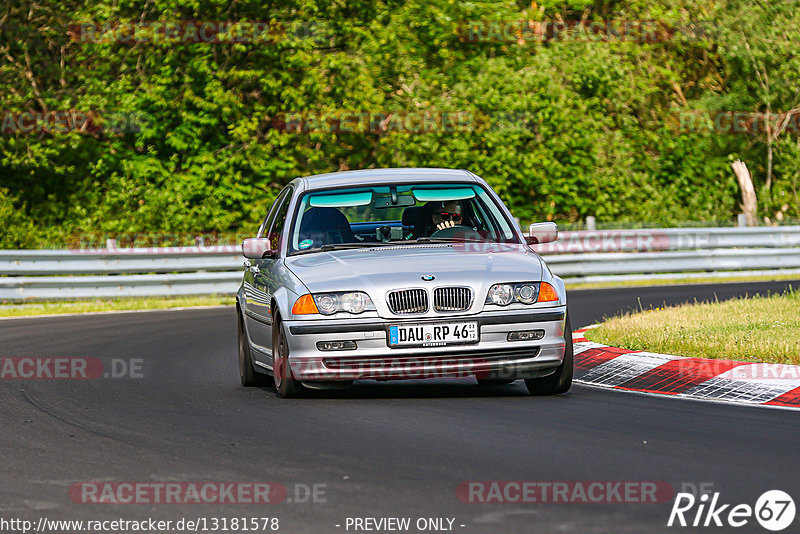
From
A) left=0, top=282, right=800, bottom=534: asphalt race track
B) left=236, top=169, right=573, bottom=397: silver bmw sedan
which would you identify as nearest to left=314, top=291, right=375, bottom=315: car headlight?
left=236, top=169, right=573, bottom=397: silver bmw sedan

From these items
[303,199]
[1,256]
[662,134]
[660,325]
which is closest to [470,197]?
[303,199]

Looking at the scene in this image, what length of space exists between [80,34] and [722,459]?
25.1m

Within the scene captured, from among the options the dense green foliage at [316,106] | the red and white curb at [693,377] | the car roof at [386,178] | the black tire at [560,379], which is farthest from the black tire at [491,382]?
the dense green foliage at [316,106]

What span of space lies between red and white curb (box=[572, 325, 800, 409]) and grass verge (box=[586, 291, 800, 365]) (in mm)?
237

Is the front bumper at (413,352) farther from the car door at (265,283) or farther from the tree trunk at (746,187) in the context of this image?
the tree trunk at (746,187)

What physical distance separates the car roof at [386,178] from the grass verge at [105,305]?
1127 cm

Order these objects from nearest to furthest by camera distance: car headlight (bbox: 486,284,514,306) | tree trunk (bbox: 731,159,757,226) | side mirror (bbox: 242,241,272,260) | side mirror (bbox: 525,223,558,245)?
car headlight (bbox: 486,284,514,306)
side mirror (bbox: 525,223,558,245)
side mirror (bbox: 242,241,272,260)
tree trunk (bbox: 731,159,757,226)

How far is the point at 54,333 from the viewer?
1673 centimetres

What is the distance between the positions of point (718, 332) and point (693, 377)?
1.95 meters

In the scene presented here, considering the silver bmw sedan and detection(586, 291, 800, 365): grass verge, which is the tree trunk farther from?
the silver bmw sedan

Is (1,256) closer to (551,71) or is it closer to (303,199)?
(303,199)

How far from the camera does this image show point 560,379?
9586 mm

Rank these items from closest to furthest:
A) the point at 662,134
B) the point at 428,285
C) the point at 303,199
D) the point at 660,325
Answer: the point at 428,285
the point at 303,199
the point at 660,325
the point at 662,134

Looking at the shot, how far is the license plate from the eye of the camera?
908cm
